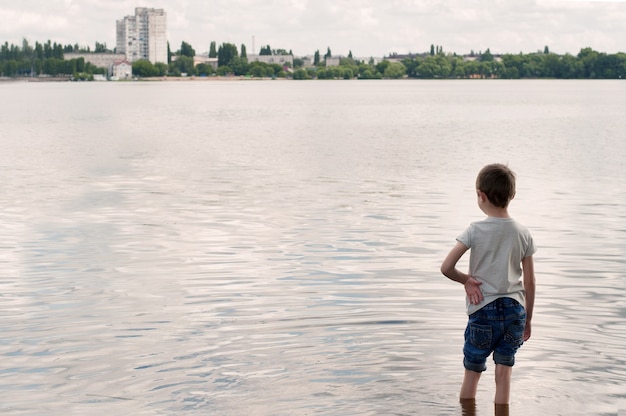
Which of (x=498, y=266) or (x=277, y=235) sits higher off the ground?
(x=498, y=266)

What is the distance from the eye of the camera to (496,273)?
4.86 m

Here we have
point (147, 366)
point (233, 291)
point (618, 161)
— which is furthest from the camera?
point (618, 161)

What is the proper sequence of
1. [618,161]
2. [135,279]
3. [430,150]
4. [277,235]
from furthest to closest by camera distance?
[430,150]
[618,161]
[277,235]
[135,279]

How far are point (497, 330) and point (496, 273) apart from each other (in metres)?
0.27

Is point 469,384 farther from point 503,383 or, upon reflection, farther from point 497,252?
point 497,252

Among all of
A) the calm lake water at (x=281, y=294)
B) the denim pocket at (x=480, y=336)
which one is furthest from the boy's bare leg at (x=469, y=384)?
→ the denim pocket at (x=480, y=336)

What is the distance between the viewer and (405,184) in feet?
59.2

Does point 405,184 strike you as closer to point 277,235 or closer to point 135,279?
point 277,235

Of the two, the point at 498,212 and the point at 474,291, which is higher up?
the point at 498,212

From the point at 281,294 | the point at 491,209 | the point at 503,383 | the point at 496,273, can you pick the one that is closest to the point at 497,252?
the point at 496,273

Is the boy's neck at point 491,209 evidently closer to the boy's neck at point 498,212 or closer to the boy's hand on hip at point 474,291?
the boy's neck at point 498,212

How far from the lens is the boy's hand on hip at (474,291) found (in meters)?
4.86

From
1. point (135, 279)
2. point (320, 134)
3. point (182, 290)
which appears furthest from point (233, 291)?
point (320, 134)

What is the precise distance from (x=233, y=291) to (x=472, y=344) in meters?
3.80
